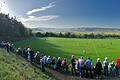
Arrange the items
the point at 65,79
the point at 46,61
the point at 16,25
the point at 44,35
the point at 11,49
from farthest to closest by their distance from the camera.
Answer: the point at 44,35
the point at 16,25
the point at 11,49
the point at 46,61
the point at 65,79

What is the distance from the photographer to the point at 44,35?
19925 cm

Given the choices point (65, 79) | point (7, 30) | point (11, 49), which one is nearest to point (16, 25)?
point (7, 30)

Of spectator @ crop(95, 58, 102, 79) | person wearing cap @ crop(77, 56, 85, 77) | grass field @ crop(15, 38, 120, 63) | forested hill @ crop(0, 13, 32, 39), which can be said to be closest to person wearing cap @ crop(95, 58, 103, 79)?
spectator @ crop(95, 58, 102, 79)

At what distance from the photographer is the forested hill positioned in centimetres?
14845

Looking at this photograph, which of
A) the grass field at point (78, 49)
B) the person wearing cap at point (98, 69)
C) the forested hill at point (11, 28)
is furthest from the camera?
the forested hill at point (11, 28)

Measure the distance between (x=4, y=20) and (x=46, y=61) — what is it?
4834 inches

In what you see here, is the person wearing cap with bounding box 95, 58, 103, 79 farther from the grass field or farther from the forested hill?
the forested hill

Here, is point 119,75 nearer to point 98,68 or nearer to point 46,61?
point 98,68

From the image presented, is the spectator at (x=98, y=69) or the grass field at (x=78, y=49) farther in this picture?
Result: the grass field at (x=78, y=49)

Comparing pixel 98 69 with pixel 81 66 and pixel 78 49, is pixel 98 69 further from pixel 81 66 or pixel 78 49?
pixel 78 49

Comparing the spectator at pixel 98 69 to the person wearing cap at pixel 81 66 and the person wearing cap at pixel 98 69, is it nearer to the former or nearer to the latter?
the person wearing cap at pixel 98 69

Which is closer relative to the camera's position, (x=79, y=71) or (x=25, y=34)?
(x=79, y=71)

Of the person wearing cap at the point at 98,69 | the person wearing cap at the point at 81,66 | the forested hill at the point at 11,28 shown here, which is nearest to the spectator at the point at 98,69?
the person wearing cap at the point at 98,69

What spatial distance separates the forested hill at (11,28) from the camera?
148 meters
